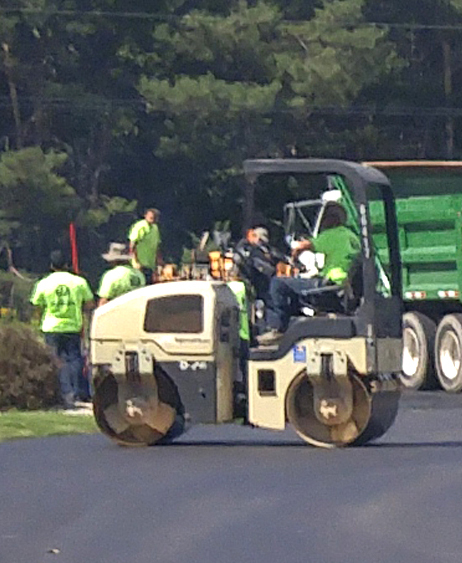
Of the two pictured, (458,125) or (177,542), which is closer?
(177,542)

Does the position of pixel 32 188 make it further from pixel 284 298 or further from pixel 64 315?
pixel 284 298

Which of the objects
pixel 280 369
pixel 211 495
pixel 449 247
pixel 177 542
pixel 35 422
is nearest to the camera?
pixel 177 542

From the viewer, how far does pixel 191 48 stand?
55.1 meters

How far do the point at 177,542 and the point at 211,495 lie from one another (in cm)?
232

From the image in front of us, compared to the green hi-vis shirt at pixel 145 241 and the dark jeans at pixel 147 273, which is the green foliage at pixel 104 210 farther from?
the dark jeans at pixel 147 273

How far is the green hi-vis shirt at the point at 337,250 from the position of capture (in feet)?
57.4

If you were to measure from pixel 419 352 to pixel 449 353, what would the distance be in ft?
1.55

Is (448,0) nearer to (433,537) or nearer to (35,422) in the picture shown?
(35,422)

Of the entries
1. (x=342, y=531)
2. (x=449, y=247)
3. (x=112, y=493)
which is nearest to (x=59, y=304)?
(x=449, y=247)

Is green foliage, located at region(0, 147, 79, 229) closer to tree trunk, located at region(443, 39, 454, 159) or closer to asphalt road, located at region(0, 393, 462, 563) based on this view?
tree trunk, located at region(443, 39, 454, 159)

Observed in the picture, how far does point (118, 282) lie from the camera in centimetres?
2345

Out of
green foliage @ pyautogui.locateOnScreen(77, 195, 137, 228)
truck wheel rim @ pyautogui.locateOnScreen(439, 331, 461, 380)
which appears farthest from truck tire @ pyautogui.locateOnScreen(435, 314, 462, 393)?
green foliage @ pyautogui.locateOnScreen(77, 195, 137, 228)

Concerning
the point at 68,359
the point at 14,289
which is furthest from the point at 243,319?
the point at 14,289

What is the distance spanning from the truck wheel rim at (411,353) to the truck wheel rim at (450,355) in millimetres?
398
